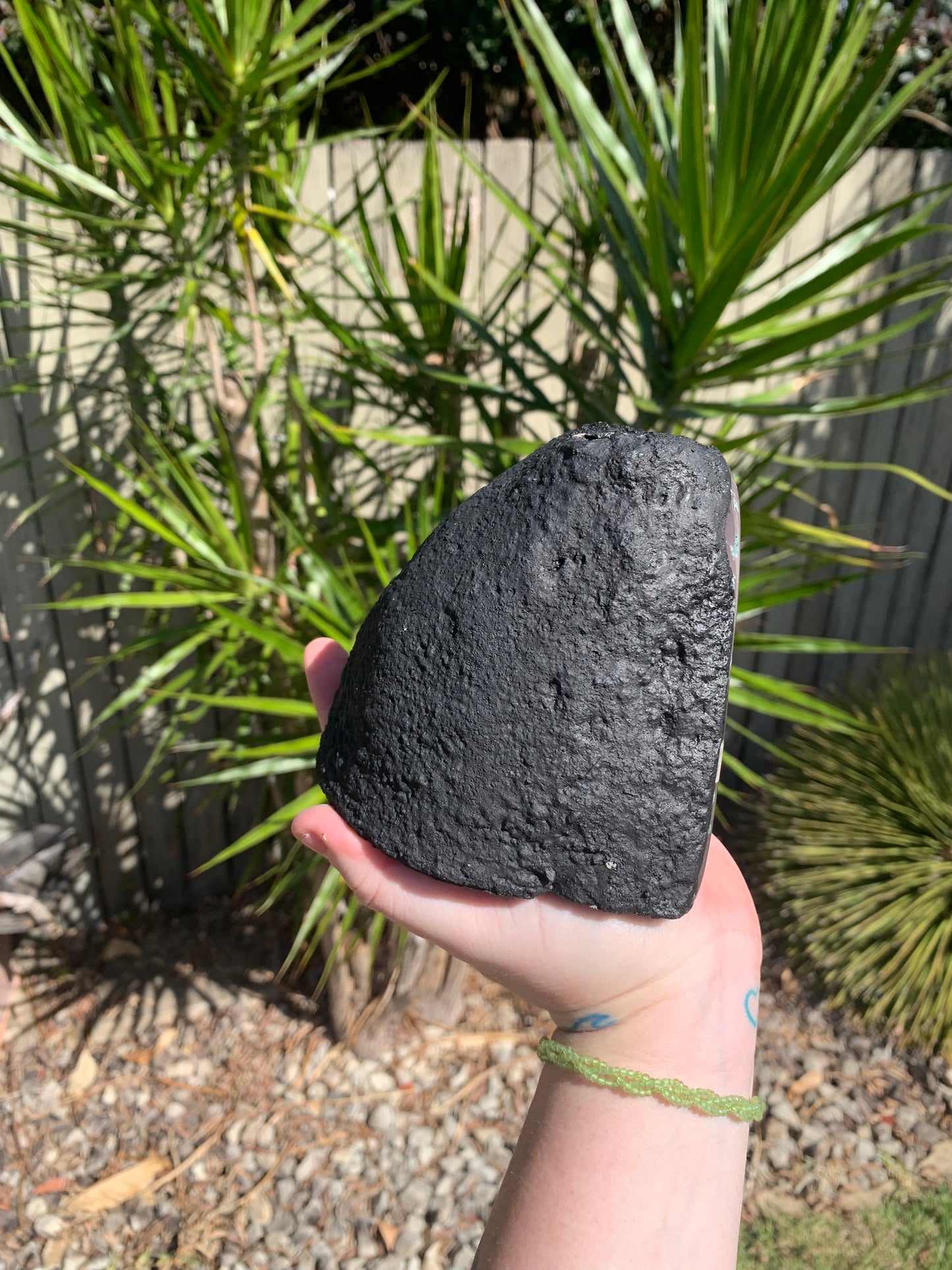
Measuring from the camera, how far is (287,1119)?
2.06m

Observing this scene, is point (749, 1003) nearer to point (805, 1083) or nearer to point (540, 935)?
point (540, 935)

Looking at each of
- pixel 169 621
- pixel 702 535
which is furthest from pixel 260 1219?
pixel 702 535

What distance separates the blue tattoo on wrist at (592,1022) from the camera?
863 mm

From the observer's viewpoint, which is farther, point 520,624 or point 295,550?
point 295,550

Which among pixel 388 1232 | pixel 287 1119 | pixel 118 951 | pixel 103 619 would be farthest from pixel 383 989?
pixel 103 619

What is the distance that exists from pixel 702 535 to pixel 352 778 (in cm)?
45

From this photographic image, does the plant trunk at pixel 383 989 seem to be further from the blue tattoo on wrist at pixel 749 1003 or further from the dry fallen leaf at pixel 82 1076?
the blue tattoo on wrist at pixel 749 1003

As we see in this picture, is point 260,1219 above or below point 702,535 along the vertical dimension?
below

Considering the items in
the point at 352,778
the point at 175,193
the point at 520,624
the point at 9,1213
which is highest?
the point at 175,193

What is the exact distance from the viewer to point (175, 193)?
1745 mm

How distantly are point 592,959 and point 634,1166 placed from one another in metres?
0.18

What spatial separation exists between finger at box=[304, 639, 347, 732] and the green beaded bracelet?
0.50 metres

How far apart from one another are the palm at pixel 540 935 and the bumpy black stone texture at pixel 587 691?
18 millimetres

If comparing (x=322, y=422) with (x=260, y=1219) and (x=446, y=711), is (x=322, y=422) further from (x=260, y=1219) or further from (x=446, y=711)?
(x=260, y=1219)
